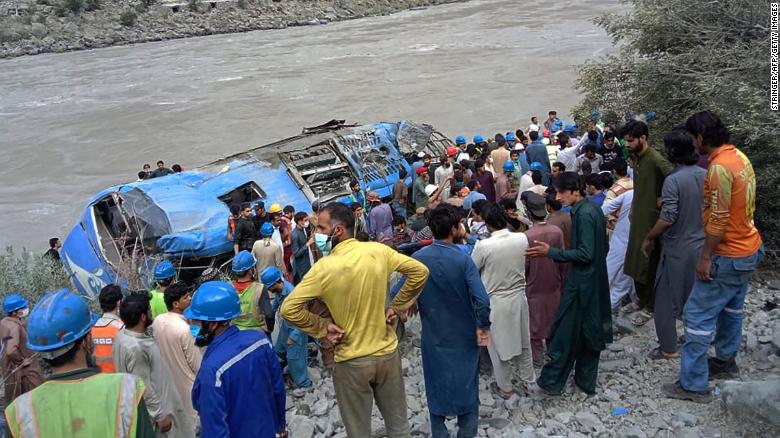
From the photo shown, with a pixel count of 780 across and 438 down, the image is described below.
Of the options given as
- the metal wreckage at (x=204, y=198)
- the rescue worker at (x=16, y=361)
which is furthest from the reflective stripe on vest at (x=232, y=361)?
the metal wreckage at (x=204, y=198)

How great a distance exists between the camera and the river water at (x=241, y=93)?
20031mm

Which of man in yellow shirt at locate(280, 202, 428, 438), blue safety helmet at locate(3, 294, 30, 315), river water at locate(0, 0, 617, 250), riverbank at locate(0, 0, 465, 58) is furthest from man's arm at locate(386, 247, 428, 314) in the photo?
riverbank at locate(0, 0, 465, 58)

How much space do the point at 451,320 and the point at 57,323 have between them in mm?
2138

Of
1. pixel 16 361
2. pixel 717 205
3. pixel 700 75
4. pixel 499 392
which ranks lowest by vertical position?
pixel 499 392

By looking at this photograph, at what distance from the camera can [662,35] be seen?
10.3 metres

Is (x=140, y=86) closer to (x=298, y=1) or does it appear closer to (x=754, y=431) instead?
(x=298, y=1)

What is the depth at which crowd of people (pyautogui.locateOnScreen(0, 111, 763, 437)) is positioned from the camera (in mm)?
3086

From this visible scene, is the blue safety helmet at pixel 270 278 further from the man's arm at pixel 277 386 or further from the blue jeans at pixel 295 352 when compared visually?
the man's arm at pixel 277 386

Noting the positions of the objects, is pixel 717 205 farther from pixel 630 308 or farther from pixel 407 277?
pixel 630 308

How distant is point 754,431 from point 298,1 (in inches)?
2069

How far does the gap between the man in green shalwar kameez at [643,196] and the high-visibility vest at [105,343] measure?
379cm

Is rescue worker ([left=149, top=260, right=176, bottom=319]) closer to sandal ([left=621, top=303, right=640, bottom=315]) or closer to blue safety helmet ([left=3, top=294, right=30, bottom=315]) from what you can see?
blue safety helmet ([left=3, top=294, right=30, bottom=315])

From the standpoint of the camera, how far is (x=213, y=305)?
10.3ft

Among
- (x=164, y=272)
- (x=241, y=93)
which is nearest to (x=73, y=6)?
(x=241, y=93)
